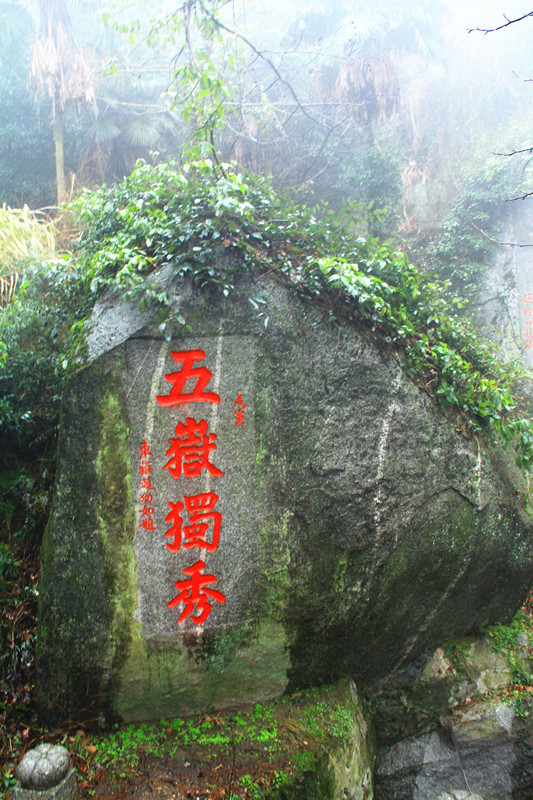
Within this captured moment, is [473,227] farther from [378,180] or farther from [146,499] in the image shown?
[146,499]

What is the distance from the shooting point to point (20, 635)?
377 centimetres

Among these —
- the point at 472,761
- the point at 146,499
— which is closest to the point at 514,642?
the point at 472,761

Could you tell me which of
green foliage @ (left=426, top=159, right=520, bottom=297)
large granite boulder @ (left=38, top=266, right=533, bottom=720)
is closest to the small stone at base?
large granite boulder @ (left=38, top=266, right=533, bottom=720)

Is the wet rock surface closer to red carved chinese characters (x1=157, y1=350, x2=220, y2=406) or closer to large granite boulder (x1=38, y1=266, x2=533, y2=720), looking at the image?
large granite boulder (x1=38, y1=266, x2=533, y2=720)

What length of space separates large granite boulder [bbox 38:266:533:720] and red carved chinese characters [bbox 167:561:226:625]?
0.4 inches

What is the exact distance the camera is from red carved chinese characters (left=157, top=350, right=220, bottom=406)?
3502 mm

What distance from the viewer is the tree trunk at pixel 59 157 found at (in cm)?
782

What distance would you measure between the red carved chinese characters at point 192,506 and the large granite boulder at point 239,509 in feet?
0.04

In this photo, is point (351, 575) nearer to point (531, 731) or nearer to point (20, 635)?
point (531, 731)

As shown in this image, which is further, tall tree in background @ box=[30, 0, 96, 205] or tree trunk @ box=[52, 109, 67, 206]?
tree trunk @ box=[52, 109, 67, 206]

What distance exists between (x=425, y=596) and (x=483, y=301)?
19.8 feet

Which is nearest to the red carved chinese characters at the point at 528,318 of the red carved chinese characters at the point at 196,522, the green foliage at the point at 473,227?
the green foliage at the point at 473,227

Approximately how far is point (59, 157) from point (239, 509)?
741 centimetres

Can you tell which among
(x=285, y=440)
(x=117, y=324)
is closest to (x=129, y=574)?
(x=285, y=440)
